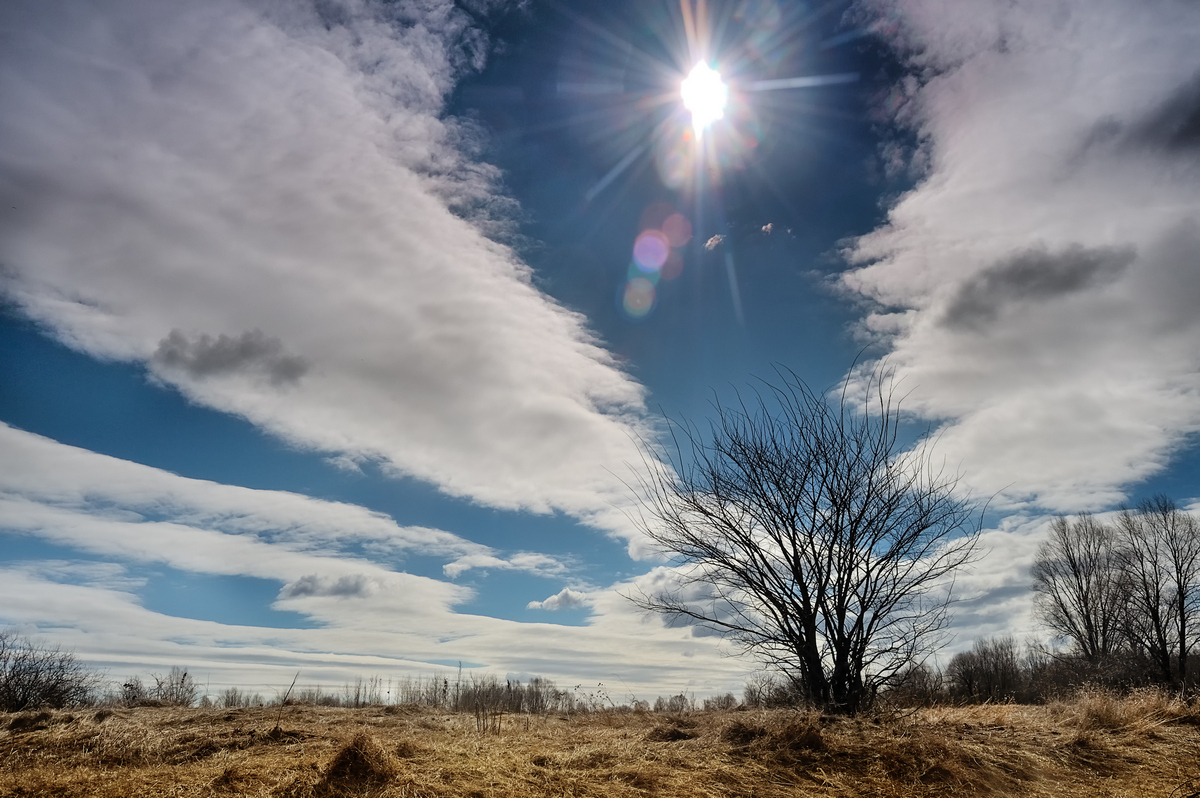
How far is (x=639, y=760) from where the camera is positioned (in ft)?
20.6

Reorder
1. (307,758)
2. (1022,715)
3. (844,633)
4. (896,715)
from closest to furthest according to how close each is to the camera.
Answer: (307,758) → (896,715) → (844,633) → (1022,715)

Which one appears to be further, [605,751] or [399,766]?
[605,751]

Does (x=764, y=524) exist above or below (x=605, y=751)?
above

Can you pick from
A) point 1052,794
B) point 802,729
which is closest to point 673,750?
point 802,729

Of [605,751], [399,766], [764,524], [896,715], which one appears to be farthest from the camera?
[764,524]

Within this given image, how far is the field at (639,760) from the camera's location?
5.38 metres

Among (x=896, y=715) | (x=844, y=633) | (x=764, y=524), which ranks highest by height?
(x=764, y=524)

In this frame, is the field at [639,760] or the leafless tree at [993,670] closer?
the field at [639,760]

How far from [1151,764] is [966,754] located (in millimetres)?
2745

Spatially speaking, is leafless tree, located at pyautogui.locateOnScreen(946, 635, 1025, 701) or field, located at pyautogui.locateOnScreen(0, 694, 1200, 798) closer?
field, located at pyautogui.locateOnScreen(0, 694, 1200, 798)

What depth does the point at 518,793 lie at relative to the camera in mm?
5211

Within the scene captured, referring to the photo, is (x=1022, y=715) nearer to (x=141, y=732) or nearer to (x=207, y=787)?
(x=207, y=787)

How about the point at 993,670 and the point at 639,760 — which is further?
the point at 993,670

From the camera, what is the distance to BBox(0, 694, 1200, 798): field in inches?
212
